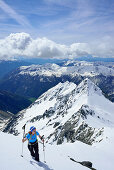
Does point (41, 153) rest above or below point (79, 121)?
above

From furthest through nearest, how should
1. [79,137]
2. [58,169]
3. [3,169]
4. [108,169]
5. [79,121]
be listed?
[79,121]
[79,137]
[108,169]
[58,169]
[3,169]

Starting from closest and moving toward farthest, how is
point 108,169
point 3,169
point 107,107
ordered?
point 3,169 < point 108,169 < point 107,107

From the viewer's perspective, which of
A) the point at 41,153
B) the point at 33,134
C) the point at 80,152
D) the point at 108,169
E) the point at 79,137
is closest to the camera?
the point at 33,134

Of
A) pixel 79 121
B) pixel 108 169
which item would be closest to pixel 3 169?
pixel 108 169

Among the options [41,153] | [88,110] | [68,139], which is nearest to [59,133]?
[68,139]

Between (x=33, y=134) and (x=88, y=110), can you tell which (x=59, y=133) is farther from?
(x=33, y=134)

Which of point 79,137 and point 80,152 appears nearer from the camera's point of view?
point 80,152

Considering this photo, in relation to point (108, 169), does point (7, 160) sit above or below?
above

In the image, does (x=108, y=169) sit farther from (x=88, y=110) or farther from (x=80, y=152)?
(x=88, y=110)

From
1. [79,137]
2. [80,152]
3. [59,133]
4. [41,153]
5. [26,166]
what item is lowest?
[59,133]
